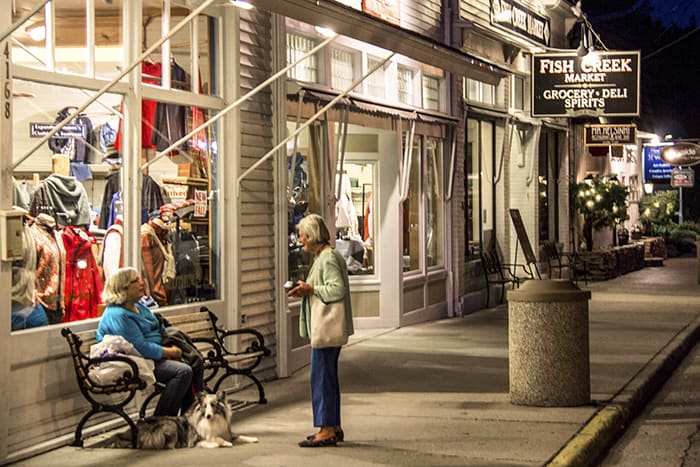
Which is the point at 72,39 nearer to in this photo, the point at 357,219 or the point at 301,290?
the point at 301,290

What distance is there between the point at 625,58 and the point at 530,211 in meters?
4.27

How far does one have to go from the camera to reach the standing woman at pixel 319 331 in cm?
904

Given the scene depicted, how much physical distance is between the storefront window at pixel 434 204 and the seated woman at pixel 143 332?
1012cm

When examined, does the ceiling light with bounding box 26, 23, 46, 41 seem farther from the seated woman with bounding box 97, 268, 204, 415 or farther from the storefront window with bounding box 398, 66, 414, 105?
the storefront window with bounding box 398, 66, 414, 105

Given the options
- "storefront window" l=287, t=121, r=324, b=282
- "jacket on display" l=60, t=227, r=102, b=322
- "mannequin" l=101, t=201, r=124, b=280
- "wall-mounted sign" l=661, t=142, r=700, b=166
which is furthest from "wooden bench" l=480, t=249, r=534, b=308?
"wall-mounted sign" l=661, t=142, r=700, b=166

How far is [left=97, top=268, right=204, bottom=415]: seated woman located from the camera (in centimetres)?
913

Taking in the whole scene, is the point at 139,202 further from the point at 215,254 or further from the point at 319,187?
the point at 319,187

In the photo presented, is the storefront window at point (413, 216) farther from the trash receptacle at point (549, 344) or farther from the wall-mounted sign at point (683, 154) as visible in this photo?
the wall-mounted sign at point (683, 154)

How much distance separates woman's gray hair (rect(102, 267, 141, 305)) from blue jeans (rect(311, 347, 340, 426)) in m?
1.48

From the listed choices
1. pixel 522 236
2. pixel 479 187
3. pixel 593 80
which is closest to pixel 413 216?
pixel 479 187

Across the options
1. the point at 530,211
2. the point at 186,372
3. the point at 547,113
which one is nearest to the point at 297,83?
the point at 186,372

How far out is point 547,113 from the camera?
23.0 metres

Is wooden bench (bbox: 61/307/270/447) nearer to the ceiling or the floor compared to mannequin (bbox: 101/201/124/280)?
nearer to the floor

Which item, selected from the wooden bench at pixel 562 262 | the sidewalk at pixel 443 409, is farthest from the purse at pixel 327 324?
the wooden bench at pixel 562 262
